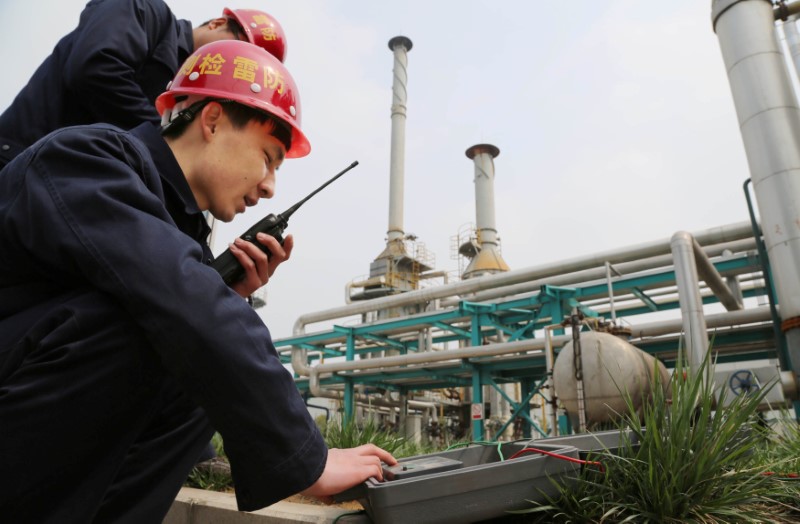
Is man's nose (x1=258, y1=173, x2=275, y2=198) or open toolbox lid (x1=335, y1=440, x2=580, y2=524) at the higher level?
man's nose (x1=258, y1=173, x2=275, y2=198)

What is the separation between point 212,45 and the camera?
1.44 metres

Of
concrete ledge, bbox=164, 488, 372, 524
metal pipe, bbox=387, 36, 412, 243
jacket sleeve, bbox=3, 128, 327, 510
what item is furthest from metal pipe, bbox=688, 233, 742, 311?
metal pipe, bbox=387, 36, 412, 243

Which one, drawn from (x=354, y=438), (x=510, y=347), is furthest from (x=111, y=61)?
(x=510, y=347)

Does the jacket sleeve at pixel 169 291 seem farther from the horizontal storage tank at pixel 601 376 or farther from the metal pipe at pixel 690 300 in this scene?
the horizontal storage tank at pixel 601 376

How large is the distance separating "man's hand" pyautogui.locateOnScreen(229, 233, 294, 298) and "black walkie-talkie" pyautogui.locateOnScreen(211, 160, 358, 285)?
0.01 meters

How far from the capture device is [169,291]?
0.88m

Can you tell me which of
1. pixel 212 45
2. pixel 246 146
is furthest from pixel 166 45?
pixel 246 146

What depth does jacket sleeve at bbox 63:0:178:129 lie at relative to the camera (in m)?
1.79

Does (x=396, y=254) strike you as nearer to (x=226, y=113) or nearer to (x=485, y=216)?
(x=485, y=216)

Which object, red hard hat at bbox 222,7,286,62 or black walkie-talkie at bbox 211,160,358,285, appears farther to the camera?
red hard hat at bbox 222,7,286,62

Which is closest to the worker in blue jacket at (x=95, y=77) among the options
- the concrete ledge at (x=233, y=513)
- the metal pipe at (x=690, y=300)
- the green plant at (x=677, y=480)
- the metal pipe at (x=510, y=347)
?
the concrete ledge at (x=233, y=513)

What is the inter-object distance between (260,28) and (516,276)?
30.8ft

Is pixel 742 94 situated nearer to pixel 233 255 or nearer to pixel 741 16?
pixel 741 16

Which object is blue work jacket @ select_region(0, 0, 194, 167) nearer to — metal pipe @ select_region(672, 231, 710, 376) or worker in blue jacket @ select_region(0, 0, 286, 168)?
worker in blue jacket @ select_region(0, 0, 286, 168)
